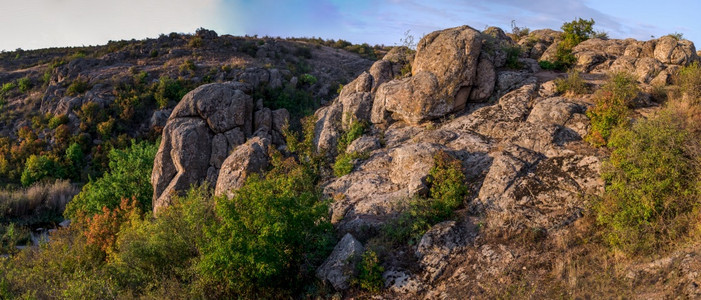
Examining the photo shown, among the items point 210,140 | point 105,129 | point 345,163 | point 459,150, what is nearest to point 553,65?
point 459,150

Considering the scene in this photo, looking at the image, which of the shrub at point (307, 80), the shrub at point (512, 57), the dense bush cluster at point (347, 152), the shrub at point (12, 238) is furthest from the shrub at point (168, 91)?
the shrub at point (512, 57)

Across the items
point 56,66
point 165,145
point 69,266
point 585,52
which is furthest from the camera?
point 56,66

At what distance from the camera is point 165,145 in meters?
18.2

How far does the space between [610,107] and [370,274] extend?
26.6ft

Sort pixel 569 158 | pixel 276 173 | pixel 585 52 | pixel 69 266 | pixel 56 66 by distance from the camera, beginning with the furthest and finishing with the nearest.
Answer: pixel 56 66
pixel 585 52
pixel 276 173
pixel 69 266
pixel 569 158

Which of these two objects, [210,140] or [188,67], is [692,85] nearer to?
[210,140]

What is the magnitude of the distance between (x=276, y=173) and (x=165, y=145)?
20.3ft

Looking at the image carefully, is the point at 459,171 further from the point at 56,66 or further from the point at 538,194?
the point at 56,66

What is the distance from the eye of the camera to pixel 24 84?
33.8 meters

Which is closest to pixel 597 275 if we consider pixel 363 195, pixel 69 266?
pixel 363 195

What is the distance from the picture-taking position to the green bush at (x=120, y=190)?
18.8 meters

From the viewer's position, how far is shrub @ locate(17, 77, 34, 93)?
1319 inches

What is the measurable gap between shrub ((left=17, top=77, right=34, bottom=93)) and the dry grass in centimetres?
1342

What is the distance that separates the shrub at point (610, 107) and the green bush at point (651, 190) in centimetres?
151
